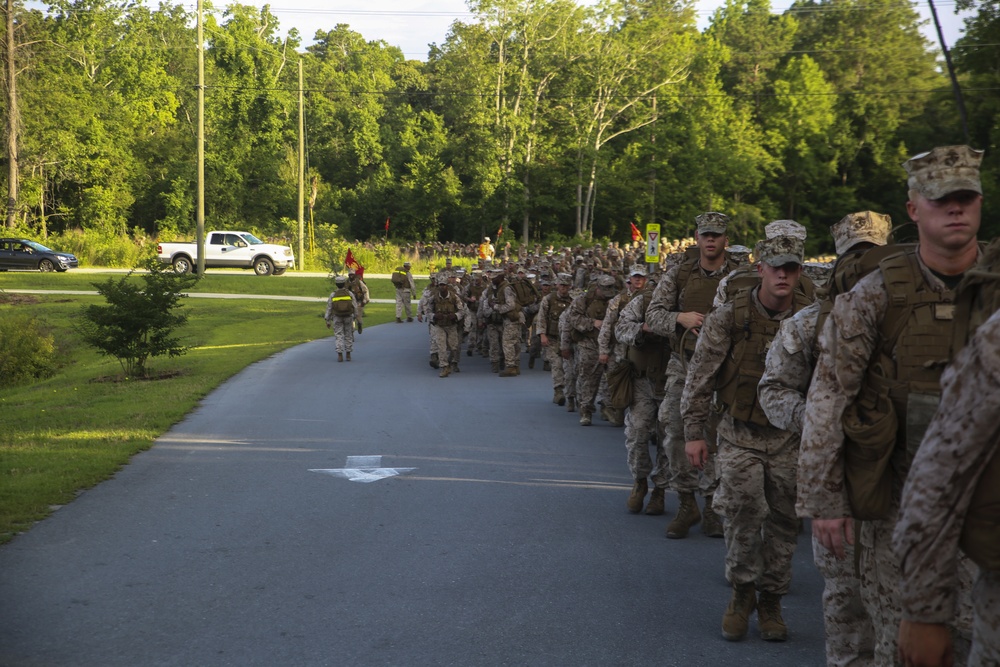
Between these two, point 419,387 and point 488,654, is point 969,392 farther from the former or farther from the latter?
point 419,387

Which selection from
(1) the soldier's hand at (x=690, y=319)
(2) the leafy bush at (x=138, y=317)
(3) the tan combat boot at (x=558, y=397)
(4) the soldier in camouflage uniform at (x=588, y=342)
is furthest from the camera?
(2) the leafy bush at (x=138, y=317)

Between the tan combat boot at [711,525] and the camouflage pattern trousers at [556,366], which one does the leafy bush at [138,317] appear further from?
the tan combat boot at [711,525]

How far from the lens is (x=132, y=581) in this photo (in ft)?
23.3

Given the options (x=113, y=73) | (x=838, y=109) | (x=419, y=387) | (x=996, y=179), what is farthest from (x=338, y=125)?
(x=419, y=387)

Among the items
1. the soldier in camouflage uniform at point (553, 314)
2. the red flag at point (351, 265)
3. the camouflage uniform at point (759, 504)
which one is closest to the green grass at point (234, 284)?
the red flag at point (351, 265)

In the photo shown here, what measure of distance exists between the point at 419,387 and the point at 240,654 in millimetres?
13445

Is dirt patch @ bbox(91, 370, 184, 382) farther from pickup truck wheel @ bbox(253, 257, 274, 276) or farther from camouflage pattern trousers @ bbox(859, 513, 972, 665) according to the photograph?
pickup truck wheel @ bbox(253, 257, 274, 276)

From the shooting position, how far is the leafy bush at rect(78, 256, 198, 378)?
67.4 ft

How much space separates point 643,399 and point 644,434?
11.7 inches

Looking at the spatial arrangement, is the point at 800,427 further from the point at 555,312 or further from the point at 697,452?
the point at 555,312

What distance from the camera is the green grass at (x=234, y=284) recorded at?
45375 mm

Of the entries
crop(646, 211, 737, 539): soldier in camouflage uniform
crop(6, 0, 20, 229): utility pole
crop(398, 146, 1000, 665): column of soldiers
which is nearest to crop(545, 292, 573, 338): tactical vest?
crop(398, 146, 1000, 665): column of soldiers

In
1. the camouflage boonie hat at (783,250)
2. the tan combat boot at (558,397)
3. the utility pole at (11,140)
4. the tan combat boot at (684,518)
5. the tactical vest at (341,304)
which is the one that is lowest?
the tan combat boot at (558,397)

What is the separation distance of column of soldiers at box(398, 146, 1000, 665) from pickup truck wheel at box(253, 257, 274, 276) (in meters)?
47.1
